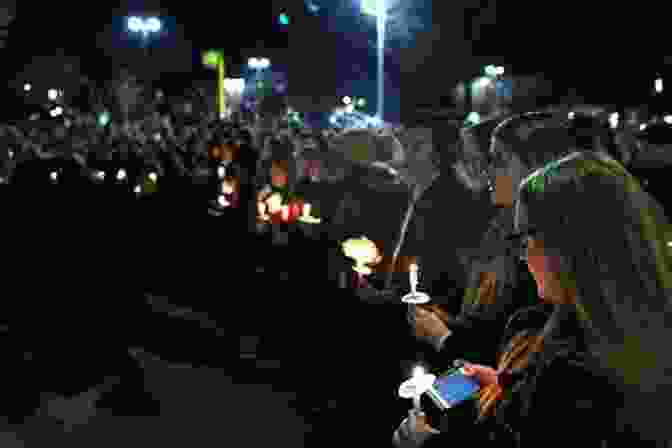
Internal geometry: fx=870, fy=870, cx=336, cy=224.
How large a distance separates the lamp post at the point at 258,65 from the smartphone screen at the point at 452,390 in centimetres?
2801

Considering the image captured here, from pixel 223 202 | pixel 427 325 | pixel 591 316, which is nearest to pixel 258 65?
pixel 223 202

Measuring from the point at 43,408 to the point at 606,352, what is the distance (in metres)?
4.87


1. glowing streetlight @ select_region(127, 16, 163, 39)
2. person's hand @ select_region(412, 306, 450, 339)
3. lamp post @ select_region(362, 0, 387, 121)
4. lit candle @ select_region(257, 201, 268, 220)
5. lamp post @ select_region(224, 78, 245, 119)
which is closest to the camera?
person's hand @ select_region(412, 306, 450, 339)

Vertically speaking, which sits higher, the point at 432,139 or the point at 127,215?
the point at 432,139

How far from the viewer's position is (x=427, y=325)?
336 centimetres

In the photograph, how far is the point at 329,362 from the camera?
674 cm

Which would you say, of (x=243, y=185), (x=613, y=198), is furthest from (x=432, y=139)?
(x=243, y=185)

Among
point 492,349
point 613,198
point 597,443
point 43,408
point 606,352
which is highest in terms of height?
point 613,198

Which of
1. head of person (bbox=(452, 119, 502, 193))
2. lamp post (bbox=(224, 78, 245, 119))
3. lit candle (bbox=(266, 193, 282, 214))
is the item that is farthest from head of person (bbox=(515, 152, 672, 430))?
lamp post (bbox=(224, 78, 245, 119))

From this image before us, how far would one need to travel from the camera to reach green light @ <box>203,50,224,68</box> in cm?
2903

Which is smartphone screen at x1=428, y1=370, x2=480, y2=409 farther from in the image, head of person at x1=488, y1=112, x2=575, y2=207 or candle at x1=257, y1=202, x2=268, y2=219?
candle at x1=257, y1=202, x2=268, y2=219

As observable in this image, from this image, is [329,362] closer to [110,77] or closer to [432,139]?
[432,139]

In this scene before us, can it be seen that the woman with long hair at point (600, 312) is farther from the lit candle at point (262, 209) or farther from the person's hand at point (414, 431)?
the lit candle at point (262, 209)

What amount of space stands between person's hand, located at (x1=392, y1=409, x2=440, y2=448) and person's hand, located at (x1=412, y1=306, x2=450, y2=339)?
62cm
